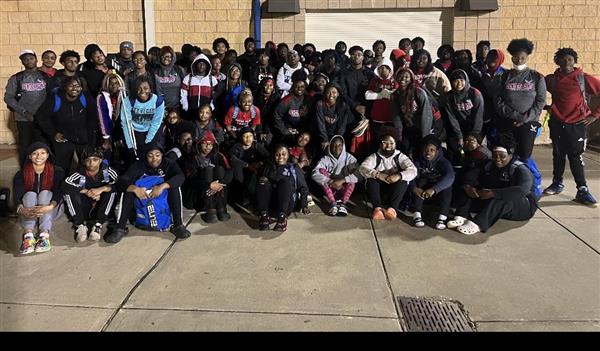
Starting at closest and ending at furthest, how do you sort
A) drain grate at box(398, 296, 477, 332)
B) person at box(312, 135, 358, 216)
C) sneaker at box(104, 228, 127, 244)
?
drain grate at box(398, 296, 477, 332) < sneaker at box(104, 228, 127, 244) < person at box(312, 135, 358, 216)

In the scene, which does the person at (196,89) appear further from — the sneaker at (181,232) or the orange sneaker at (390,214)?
the orange sneaker at (390,214)

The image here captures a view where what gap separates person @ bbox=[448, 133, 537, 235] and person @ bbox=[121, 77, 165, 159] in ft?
11.9

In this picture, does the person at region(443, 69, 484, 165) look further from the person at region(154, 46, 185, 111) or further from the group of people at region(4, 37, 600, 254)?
the person at region(154, 46, 185, 111)

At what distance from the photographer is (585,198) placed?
245 inches

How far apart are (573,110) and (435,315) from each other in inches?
162

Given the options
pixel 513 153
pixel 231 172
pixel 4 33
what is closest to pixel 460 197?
pixel 513 153

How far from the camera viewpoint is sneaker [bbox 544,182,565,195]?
6.67 m

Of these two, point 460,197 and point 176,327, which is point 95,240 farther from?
point 460,197

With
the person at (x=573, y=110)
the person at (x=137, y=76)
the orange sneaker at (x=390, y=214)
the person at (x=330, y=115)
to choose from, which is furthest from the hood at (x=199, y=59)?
the person at (x=573, y=110)

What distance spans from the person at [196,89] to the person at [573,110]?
4.49 m

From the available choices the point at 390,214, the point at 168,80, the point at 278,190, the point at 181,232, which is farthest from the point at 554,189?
the point at 168,80

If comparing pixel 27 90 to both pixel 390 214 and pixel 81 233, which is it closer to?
pixel 81 233

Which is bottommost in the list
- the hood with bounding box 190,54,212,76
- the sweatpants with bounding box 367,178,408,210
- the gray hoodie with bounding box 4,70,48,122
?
the sweatpants with bounding box 367,178,408,210

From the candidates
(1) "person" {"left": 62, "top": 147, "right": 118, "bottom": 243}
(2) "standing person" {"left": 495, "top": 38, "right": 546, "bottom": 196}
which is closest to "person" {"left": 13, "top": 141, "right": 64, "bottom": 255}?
(1) "person" {"left": 62, "top": 147, "right": 118, "bottom": 243}
